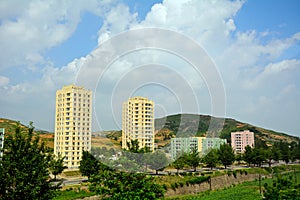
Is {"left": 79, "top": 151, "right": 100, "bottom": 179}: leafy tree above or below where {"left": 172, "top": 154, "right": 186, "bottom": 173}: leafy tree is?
above

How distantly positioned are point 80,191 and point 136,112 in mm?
18719

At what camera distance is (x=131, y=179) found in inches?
421

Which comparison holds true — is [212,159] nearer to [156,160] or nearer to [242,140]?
[156,160]

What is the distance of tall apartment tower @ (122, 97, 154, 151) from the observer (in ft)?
106

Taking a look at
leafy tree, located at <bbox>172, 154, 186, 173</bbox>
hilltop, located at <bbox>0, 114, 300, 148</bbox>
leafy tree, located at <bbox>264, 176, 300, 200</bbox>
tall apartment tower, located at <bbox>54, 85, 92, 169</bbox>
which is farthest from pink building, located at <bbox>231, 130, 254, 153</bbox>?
leafy tree, located at <bbox>264, 176, 300, 200</bbox>

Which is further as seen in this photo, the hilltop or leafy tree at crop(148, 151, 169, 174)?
leafy tree at crop(148, 151, 169, 174)

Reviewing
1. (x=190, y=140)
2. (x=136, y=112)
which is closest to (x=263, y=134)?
(x=190, y=140)

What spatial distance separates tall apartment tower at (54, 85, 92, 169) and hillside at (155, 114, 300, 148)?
7780mm

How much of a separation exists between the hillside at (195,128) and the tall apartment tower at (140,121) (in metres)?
1.16

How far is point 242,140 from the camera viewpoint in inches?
2249

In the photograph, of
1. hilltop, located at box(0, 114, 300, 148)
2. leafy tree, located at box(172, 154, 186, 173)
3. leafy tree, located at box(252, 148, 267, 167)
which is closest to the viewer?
hilltop, located at box(0, 114, 300, 148)

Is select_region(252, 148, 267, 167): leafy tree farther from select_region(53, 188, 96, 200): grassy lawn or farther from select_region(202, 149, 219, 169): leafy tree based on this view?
select_region(53, 188, 96, 200): grassy lawn

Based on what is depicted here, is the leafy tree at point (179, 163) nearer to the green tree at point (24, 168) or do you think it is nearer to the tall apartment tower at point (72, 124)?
the tall apartment tower at point (72, 124)

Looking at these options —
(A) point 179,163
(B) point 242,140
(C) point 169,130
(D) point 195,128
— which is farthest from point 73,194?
(B) point 242,140
